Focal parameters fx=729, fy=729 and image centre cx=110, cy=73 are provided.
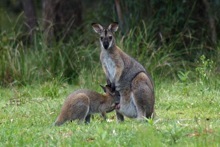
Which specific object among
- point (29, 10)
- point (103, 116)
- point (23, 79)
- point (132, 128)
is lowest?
point (29, 10)

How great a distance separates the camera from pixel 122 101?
10.5 m

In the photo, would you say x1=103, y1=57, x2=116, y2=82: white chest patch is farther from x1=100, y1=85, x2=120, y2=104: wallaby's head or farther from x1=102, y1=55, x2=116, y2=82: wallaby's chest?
x1=100, y1=85, x2=120, y2=104: wallaby's head

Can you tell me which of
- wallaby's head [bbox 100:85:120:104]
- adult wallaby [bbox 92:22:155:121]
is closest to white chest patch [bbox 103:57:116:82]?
adult wallaby [bbox 92:22:155:121]

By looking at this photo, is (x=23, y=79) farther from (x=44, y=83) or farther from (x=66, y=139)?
(x=66, y=139)

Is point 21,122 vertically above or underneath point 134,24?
above

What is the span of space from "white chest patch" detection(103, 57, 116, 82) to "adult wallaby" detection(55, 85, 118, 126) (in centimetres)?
22

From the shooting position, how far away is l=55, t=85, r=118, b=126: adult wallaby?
10000 mm

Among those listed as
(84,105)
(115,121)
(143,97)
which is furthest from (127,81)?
(84,105)

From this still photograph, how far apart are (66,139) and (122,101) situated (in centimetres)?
227

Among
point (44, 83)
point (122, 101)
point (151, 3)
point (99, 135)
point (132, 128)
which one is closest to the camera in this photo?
point (99, 135)

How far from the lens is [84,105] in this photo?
1012 cm

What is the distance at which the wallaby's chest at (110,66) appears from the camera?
10.9 m

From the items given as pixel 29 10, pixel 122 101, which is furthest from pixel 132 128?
pixel 29 10

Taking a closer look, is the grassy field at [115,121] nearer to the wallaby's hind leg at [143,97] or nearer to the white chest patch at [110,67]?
the wallaby's hind leg at [143,97]
